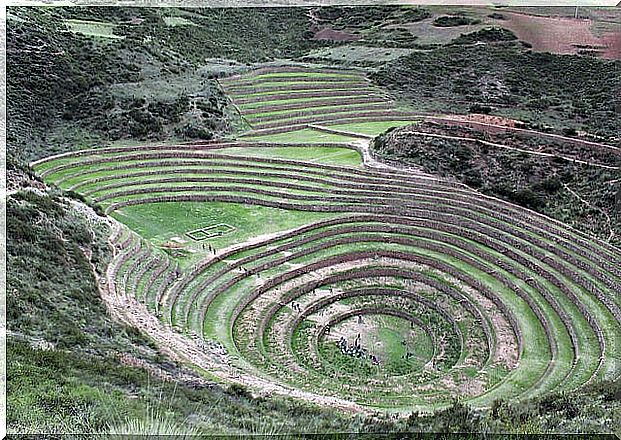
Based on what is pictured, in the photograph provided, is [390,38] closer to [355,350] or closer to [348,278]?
[348,278]

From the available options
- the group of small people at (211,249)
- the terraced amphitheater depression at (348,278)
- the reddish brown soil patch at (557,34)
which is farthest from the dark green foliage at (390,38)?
the group of small people at (211,249)

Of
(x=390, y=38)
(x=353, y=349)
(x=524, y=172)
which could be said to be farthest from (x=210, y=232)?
(x=390, y=38)

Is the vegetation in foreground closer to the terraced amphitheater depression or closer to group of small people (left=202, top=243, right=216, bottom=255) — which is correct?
the terraced amphitheater depression

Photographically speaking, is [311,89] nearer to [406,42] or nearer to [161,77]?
[161,77]

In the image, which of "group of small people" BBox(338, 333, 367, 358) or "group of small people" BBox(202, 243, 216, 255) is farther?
"group of small people" BBox(202, 243, 216, 255)

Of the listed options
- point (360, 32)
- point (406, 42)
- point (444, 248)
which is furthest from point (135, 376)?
point (360, 32)

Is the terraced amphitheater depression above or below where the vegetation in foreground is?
below

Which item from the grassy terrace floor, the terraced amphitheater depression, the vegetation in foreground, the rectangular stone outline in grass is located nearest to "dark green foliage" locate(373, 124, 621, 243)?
the terraced amphitheater depression
